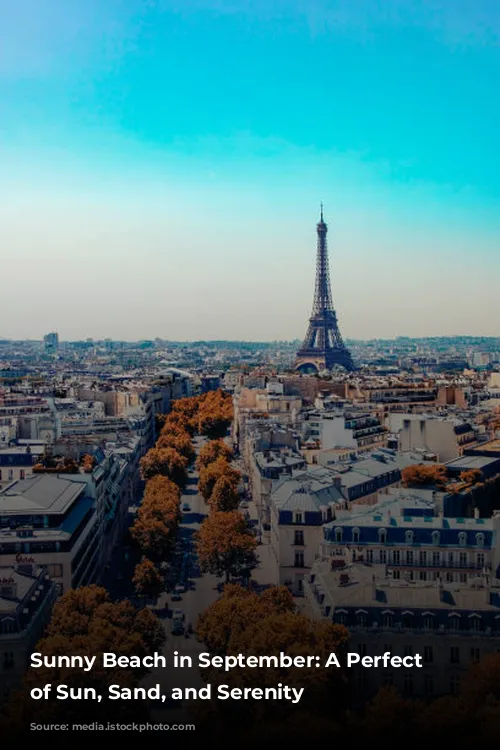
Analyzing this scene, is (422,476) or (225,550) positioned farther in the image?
(422,476)

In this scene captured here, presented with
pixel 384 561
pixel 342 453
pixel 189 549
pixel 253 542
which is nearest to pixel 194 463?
pixel 342 453

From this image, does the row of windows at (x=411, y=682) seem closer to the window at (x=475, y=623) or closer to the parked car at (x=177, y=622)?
the window at (x=475, y=623)

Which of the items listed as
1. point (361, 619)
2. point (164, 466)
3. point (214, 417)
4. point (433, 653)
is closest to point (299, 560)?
point (361, 619)

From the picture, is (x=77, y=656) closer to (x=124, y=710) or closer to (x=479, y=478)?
(x=124, y=710)

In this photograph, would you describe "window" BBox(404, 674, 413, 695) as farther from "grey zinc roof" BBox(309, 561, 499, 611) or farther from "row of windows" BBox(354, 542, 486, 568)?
"row of windows" BBox(354, 542, 486, 568)

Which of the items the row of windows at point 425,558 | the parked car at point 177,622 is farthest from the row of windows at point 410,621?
the parked car at point 177,622

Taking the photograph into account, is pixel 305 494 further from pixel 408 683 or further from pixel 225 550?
pixel 408 683
